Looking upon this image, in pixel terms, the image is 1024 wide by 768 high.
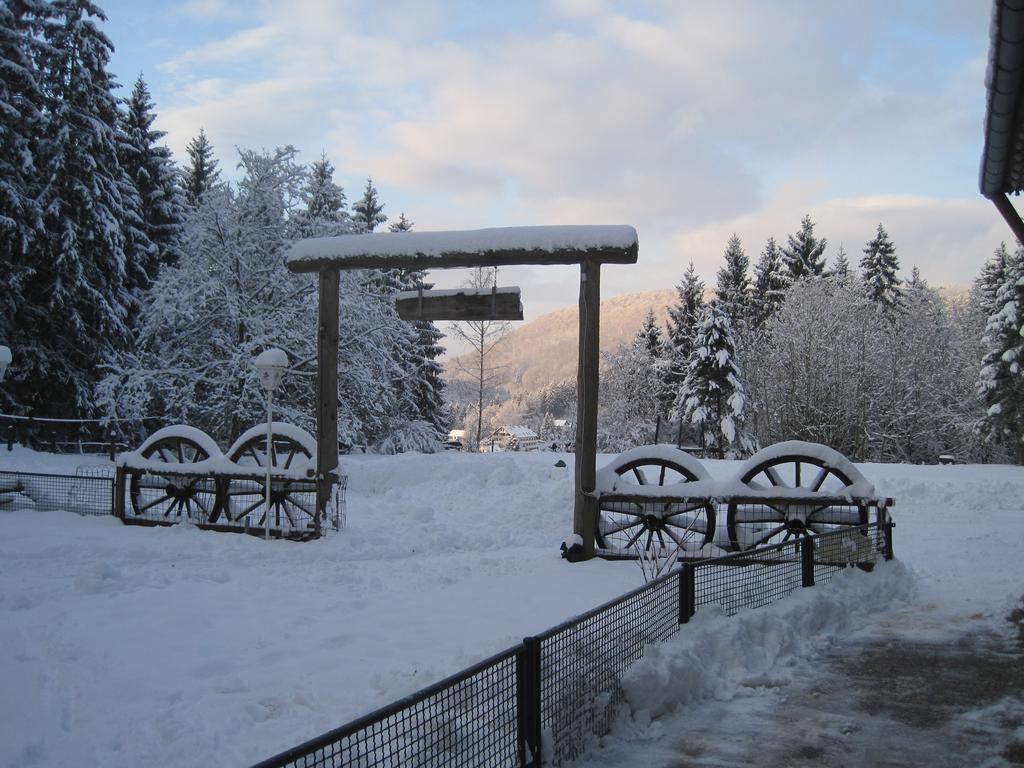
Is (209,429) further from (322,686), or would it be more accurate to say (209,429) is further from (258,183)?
(322,686)

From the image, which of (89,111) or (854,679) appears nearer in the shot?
(854,679)

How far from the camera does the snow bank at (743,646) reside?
197 inches

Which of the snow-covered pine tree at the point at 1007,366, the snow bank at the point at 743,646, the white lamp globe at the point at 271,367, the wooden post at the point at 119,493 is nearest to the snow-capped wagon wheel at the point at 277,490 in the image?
the white lamp globe at the point at 271,367

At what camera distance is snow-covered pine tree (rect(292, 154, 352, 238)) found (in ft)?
76.9

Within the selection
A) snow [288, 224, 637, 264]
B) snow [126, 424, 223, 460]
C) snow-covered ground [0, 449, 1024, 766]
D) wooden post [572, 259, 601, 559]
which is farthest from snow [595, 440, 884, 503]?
snow [126, 424, 223, 460]

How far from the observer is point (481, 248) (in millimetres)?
10734

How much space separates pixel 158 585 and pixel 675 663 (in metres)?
5.56

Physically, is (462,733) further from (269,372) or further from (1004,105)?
(269,372)

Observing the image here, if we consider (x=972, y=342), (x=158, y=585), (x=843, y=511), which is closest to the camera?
(x=158, y=585)

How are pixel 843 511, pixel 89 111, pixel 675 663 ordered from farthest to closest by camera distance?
pixel 89 111 → pixel 843 511 → pixel 675 663

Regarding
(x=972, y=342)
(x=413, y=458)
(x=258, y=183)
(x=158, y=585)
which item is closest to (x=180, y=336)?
(x=258, y=183)

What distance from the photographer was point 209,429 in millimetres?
23094

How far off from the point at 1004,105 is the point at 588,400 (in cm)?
617

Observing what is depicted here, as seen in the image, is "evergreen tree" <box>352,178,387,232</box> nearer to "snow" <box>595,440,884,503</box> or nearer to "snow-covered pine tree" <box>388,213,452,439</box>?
"snow-covered pine tree" <box>388,213,452,439</box>
